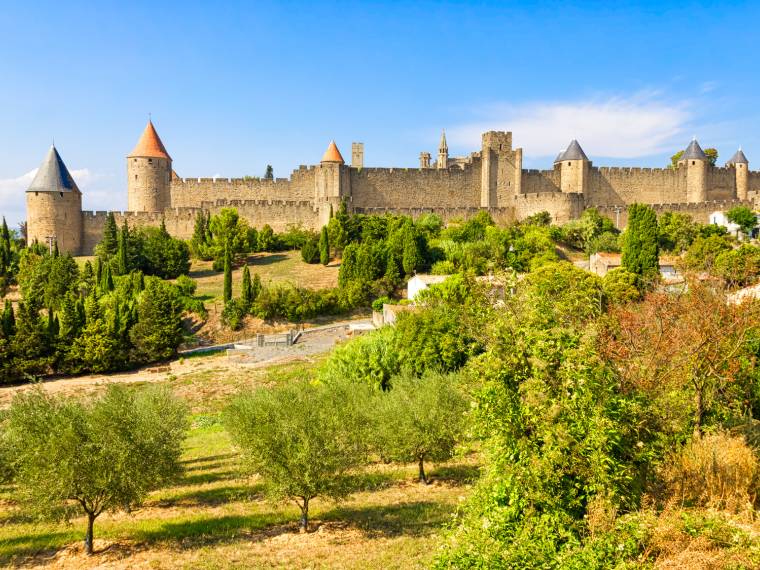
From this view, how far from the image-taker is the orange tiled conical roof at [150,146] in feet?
141

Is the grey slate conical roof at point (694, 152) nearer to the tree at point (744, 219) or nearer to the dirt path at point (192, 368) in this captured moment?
the tree at point (744, 219)

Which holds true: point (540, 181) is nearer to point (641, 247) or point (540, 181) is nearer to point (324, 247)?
point (324, 247)

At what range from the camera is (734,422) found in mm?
13445

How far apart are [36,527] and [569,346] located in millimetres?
9396

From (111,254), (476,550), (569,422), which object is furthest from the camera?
(111,254)

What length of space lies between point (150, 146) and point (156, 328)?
65.0 feet

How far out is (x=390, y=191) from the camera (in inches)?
1797

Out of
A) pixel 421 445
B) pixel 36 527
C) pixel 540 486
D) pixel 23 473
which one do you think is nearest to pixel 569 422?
pixel 540 486

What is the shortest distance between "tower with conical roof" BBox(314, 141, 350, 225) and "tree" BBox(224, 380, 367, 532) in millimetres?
31509

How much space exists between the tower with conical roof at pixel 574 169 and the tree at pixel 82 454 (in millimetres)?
40420

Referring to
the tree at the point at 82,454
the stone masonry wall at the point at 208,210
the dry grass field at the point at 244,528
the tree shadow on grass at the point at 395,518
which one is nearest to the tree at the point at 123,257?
the stone masonry wall at the point at 208,210

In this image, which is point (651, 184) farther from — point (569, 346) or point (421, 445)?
point (569, 346)

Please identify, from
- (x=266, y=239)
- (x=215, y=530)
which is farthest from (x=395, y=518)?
(x=266, y=239)

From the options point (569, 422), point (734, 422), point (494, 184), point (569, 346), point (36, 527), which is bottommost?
point (36, 527)
